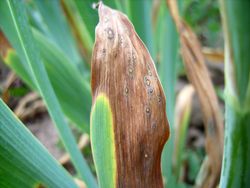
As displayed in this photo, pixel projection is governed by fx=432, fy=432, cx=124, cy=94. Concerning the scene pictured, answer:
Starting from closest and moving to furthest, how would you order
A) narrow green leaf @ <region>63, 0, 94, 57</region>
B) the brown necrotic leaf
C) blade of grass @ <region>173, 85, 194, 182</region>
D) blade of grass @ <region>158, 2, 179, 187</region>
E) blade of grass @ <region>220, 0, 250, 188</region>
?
the brown necrotic leaf → blade of grass @ <region>220, 0, 250, 188</region> → blade of grass @ <region>158, 2, 179, 187</region> → blade of grass @ <region>173, 85, 194, 182</region> → narrow green leaf @ <region>63, 0, 94, 57</region>

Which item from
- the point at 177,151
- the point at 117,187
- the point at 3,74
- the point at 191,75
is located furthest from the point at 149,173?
the point at 3,74

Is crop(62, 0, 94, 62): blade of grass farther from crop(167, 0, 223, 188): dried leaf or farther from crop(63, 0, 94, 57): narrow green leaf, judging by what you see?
crop(167, 0, 223, 188): dried leaf

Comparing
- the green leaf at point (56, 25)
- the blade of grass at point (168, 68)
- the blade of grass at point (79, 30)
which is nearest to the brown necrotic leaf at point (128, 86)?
the blade of grass at point (168, 68)

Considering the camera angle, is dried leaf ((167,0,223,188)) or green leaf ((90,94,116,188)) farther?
dried leaf ((167,0,223,188))

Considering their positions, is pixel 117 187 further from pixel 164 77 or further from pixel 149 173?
pixel 164 77

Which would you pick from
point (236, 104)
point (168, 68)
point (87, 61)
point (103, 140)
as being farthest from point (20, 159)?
point (87, 61)

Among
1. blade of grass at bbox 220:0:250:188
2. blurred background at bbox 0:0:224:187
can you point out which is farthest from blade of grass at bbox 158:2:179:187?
blade of grass at bbox 220:0:250:188
